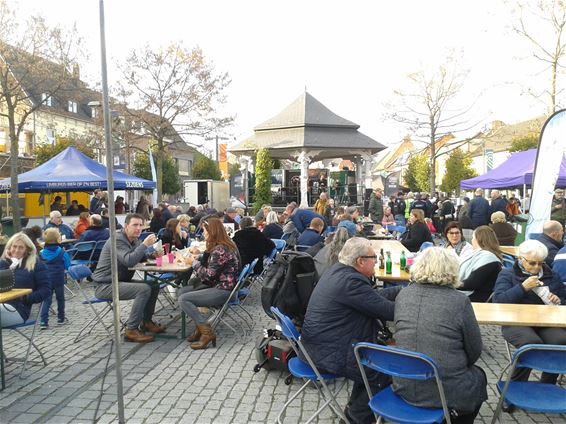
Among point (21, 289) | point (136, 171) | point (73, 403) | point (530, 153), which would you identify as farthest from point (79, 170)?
point (136, 171)

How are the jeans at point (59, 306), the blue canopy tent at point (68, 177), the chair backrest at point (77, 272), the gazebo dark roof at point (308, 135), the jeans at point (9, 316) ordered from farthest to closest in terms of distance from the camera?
the gazebo dark roof at point (308, 135), the blue canopy tent at point (68, 177), the jeans at point (59, 306), the chair backrest at point (77, 272), the jeans at point (9, 316)

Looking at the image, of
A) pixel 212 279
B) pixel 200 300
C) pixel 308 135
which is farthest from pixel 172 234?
pixel 308 135

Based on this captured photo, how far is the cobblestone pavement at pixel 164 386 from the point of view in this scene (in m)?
3.80

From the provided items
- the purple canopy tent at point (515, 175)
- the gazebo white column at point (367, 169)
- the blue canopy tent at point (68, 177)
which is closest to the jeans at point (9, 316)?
the blue canopy tent at point (68, 177)

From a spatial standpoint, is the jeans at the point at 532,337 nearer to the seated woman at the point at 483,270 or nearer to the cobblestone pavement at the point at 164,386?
the cobblestone pavement at the point at 164,386

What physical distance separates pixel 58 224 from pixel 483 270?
796 centimetres

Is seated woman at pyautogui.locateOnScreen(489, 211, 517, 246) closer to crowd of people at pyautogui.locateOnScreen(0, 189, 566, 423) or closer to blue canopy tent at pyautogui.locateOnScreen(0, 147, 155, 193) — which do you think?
crowd of people at pyautogui.locateOnScreen(0, 189, 566, 423)

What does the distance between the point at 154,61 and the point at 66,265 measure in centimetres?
2133

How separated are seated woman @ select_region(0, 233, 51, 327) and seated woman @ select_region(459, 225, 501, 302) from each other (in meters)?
4.40

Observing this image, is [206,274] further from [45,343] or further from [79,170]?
[79,170]

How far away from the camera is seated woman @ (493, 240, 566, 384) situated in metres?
3.94

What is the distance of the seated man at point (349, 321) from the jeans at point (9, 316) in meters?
3.00

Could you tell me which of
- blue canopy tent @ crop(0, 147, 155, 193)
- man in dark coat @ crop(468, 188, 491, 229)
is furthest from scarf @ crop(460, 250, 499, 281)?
blue canopy tent @ crop(0, 147, 155, 193)

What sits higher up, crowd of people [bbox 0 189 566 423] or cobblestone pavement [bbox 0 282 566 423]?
crowd of people [bbox 0 189 566 423]
